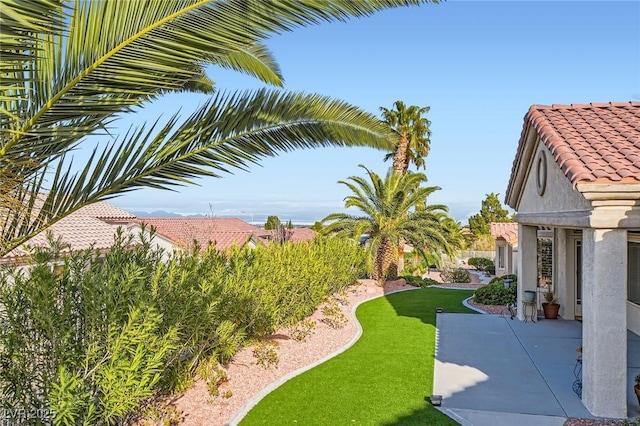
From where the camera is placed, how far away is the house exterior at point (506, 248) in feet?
105

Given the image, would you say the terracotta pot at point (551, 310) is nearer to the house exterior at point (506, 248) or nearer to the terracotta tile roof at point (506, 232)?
the house exterior at point (506, 248)

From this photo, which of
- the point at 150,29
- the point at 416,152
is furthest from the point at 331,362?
the point at 416,152

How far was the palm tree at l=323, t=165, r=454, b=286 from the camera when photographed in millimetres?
25358

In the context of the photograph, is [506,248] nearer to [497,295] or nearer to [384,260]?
[384,260]

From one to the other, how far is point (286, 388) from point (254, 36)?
7.70m

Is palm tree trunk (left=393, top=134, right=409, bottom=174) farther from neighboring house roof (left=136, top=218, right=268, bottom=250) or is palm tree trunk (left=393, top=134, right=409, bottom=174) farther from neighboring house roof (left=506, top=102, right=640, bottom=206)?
neighboring house roof (left=506, top=102, right=640, bottom=206)

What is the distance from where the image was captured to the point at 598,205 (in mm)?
8195

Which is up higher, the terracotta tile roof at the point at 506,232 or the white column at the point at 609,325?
the terracotta tile roof at the point at 506,232

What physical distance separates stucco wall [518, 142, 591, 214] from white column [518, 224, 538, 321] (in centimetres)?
85

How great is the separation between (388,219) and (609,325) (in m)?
17.8

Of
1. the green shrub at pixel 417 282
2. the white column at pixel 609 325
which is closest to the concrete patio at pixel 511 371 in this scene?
the white column at pixel 609 325

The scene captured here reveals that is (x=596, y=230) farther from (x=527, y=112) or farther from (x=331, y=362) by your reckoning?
(x=331, y=362)

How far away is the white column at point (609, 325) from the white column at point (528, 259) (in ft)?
25.9

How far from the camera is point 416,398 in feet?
29.7
